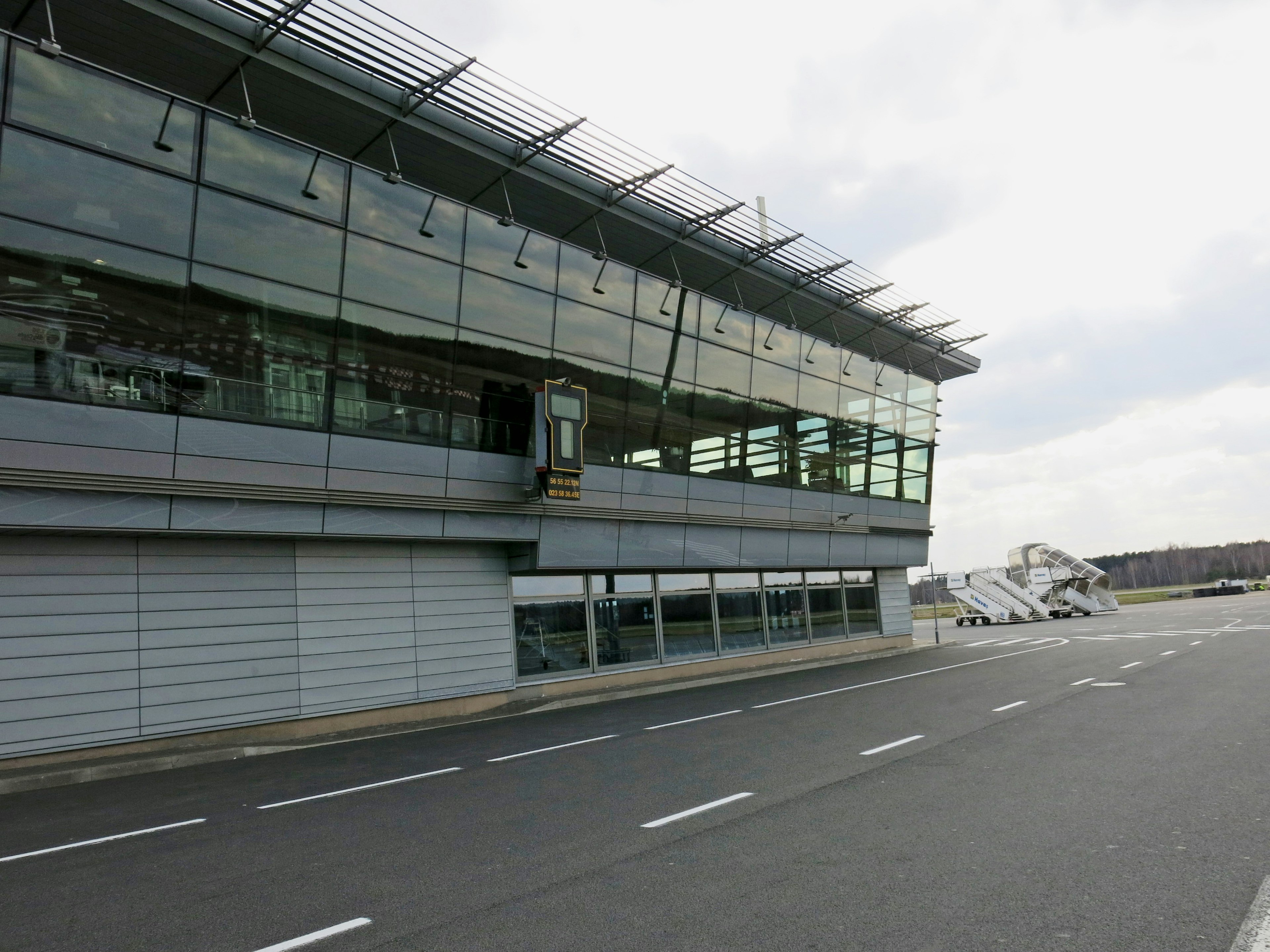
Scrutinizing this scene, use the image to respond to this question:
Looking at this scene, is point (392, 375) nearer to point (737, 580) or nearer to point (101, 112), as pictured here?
point (101, 112)

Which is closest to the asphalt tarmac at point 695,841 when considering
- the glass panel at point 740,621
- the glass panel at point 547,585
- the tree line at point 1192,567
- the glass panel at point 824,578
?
the glass panel at point 547,585

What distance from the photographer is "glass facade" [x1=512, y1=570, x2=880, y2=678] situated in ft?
65.6

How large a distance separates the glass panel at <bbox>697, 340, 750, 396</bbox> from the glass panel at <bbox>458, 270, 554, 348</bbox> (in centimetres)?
554

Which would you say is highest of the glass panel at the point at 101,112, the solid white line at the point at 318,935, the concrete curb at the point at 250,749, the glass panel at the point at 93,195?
the glass panel at the point at 101,112

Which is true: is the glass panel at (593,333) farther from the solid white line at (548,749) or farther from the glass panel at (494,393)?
the solid white line at (548,749)

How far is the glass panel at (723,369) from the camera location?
23.3 meters

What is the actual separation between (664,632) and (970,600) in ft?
139

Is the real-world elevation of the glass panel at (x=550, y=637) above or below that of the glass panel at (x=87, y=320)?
below

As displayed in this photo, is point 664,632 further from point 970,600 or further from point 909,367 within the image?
point 970,600

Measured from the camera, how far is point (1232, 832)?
6.27 metres

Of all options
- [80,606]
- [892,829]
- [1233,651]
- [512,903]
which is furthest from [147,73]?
[1233,651]

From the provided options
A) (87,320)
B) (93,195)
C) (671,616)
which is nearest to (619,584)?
(671,616)

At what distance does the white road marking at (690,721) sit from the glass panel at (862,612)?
54.7 feet

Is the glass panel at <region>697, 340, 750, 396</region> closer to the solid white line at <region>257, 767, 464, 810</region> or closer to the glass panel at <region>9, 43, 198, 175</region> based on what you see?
the glass panel at <region>9, 43, 198, 175</region>
